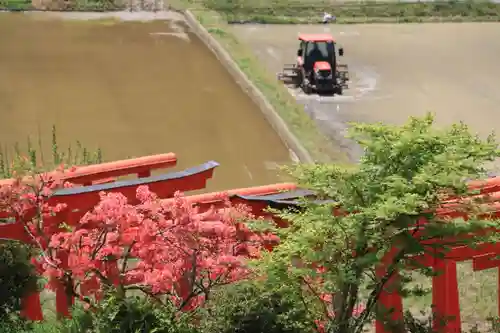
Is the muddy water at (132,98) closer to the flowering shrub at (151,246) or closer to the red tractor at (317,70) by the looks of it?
the red tractor at (317,70)

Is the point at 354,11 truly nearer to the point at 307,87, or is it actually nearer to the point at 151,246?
the point at 307,87

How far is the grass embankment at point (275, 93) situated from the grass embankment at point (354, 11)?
2.09 metres

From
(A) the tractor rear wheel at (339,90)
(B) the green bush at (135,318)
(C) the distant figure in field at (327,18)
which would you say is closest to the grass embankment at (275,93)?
(A) the tractor rear wheel at (339,90)

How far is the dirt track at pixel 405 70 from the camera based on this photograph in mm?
16638

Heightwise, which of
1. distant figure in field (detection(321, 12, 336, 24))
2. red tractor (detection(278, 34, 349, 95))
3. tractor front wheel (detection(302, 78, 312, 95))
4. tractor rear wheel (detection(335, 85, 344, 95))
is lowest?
tractor rear wheel (detection(335, 85, 344, 95))

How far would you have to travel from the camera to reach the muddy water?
46.0 ft

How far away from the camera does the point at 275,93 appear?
17078 millimetres

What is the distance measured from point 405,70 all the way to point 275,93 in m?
5.20

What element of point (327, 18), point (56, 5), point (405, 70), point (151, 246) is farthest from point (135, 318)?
point (56, 5)

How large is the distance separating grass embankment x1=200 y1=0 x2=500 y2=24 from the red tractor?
7832 millimetres

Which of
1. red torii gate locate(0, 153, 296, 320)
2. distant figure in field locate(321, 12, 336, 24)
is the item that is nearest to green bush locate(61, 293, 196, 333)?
red torii gate locate(0, 153, 296, 320)

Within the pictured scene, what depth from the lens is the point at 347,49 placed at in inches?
908

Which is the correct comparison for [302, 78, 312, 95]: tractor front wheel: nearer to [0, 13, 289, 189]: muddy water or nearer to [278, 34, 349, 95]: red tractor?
[278, 34, 349, 95]: red tractor

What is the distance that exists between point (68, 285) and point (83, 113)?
11.0 meters
